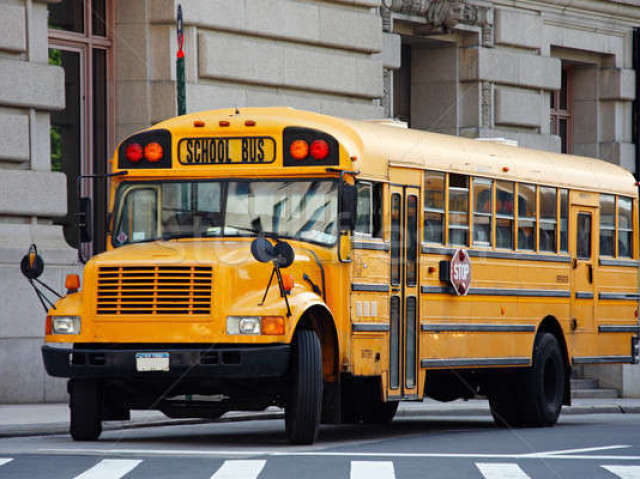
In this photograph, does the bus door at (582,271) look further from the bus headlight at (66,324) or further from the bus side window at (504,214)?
the bus headlight at (66,324)

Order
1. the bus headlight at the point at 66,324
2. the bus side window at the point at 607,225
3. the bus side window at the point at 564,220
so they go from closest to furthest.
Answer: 1. the bus headlight at the point at 66,324
2. the bus side window at the point at 564,220
3. the bus side window at the point at 607,225

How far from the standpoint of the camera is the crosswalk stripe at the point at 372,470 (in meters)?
12.4

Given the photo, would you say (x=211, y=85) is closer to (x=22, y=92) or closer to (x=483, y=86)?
(x=22, y=92)

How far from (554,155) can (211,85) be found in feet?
18.4

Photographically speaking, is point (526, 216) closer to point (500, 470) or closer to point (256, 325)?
point (256, 325)

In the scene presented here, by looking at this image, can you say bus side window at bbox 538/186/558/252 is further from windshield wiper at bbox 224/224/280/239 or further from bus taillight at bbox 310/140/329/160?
windshield wiper at bbox 224/224/280/239

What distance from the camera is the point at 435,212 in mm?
17078

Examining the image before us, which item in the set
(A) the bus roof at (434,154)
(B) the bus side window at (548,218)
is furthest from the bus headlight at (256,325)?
(B) the bus side window at (548,218)

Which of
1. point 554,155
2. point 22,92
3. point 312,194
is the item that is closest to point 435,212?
point 312,194

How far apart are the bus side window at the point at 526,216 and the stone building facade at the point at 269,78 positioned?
586 cm

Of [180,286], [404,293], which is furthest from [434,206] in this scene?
[180,286]

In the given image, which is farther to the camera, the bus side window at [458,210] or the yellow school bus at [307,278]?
the bus side window at [458,210]

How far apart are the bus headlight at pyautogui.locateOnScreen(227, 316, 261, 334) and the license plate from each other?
1.91ft

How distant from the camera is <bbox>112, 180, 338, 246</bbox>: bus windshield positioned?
1534 cm
